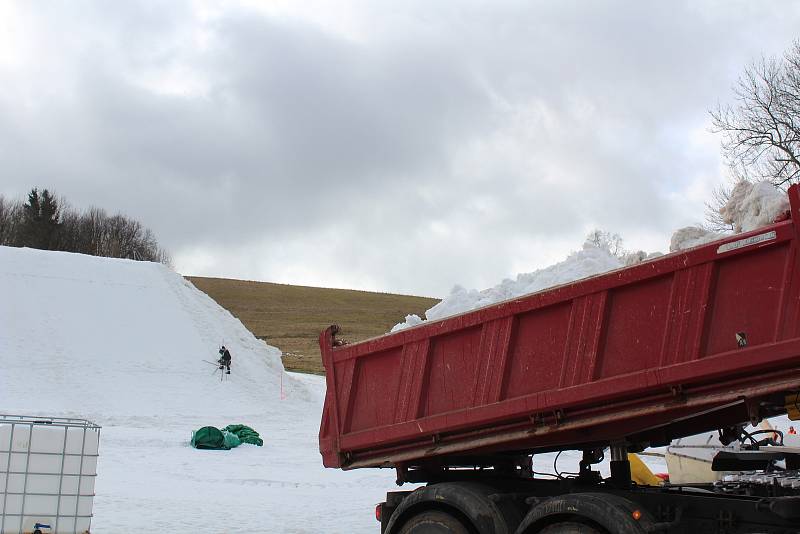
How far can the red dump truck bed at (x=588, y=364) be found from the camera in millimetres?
5227

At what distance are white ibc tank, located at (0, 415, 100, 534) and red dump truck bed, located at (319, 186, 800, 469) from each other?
2.15 metres

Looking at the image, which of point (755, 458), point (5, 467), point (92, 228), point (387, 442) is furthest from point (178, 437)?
point (92, 228)

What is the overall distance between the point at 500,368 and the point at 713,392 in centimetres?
153

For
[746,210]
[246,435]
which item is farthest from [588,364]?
[746,210]

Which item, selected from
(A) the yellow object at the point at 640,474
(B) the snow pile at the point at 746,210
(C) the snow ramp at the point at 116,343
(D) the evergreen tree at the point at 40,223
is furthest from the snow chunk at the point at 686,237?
(D) the evergreen tree at the point at 40,223

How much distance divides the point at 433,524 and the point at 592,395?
65.9 inches

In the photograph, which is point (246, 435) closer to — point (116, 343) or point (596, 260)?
point (596, 260)

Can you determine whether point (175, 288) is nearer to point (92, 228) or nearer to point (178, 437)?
point (178, 437)

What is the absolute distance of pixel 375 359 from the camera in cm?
723

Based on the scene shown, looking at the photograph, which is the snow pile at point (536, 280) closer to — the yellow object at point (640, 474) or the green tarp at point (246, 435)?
the green tarp at point (246, 435)

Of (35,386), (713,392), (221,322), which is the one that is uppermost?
(713,392)

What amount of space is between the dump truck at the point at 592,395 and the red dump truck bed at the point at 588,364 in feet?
0.03

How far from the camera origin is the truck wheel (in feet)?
21.2

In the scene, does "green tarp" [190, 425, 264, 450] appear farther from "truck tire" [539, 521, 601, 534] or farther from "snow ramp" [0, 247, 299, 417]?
"truck tire" [539, 521, 601, 534]
